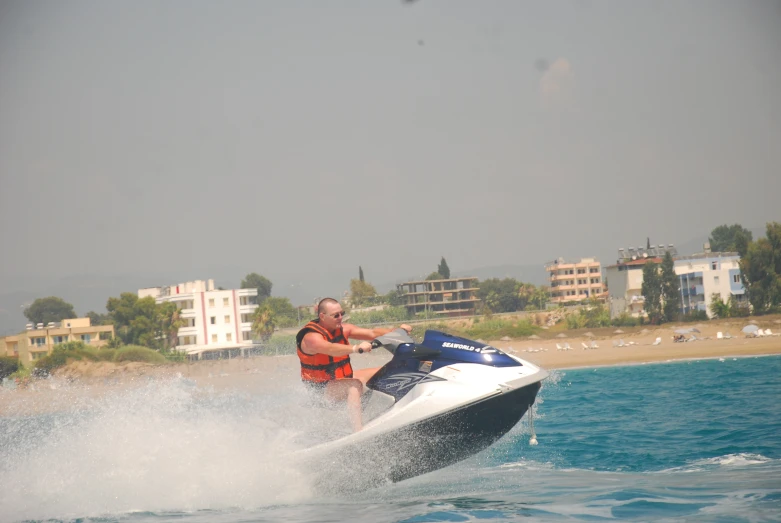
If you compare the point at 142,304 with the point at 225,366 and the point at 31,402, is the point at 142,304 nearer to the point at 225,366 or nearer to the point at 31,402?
the point at 225,366

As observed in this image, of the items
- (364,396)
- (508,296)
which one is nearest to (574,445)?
(364,396)

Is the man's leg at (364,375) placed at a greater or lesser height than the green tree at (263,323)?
greater

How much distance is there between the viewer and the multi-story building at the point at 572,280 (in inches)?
4459

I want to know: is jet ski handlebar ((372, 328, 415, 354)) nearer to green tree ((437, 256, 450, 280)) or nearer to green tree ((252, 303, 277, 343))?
green tree ((252, 303, 277, 343))

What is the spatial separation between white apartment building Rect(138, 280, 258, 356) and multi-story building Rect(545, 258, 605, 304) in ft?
166

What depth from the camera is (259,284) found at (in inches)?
5123

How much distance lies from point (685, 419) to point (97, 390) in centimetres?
3610

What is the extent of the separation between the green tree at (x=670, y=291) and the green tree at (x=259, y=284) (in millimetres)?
78636

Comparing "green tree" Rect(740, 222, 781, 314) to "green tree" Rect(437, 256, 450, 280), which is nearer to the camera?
"green tree" Rect(740, 222, 781, 314)

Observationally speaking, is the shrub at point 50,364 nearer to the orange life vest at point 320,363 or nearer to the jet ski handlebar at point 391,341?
the orange life vest at point 320,363

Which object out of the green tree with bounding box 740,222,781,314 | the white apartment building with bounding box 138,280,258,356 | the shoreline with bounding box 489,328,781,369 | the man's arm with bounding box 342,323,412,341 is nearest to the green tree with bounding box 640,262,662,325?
the green tree with bounding box 740,222,781,314

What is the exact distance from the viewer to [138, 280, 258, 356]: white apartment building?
71375 millimetres

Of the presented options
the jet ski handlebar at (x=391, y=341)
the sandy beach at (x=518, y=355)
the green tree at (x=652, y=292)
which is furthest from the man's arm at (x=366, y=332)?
the green tree at (x=652, y=292)

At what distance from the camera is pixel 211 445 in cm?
662
